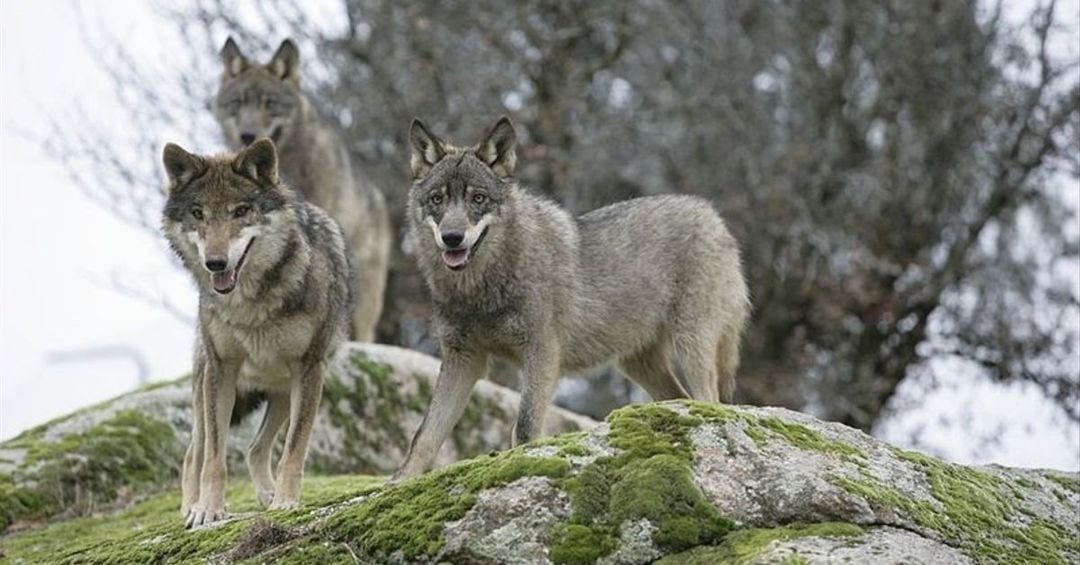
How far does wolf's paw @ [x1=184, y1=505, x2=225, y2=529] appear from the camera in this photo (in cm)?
754

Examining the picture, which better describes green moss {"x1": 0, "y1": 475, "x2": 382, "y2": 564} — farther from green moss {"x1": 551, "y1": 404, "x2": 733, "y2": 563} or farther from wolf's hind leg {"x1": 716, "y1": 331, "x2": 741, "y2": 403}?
wolf's hind leg {"x1": 716, "y1": 331, "x2": 741, "y2": 403}

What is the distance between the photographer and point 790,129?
2355 cm

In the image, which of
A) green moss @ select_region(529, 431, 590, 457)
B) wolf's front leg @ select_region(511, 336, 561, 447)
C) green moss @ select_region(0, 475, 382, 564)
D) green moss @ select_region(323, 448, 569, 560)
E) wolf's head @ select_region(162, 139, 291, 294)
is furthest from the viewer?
wolf's front leg @ select_region(511, 336, 561, 447)

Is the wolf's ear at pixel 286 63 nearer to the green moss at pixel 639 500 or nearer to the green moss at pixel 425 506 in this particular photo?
the green moss at pixel 425 506

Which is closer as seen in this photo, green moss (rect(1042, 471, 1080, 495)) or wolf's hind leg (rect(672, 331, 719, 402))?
green moss (rect(1042, 471, 1080, 495))

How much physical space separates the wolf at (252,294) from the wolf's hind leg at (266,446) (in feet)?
1.61

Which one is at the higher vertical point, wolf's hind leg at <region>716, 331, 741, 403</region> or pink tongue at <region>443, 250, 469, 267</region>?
pink tongue at <region>443, 250, 469, 267</region>

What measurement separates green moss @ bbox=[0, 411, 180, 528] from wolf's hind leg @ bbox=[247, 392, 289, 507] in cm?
204

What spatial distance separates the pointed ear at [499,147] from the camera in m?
8.69

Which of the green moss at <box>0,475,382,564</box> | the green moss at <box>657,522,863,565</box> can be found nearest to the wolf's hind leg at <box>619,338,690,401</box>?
the green moss at <box>0,475,382,564</box>

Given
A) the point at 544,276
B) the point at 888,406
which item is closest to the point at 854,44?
the point at 888,406

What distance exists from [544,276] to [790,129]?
50.4ft

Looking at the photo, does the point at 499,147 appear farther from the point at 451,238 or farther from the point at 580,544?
the point at 580,544

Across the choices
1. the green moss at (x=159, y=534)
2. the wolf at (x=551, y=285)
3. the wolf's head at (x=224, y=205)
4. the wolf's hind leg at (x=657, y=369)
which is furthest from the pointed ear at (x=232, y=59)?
the wolf's head at (x=224, y=205)
